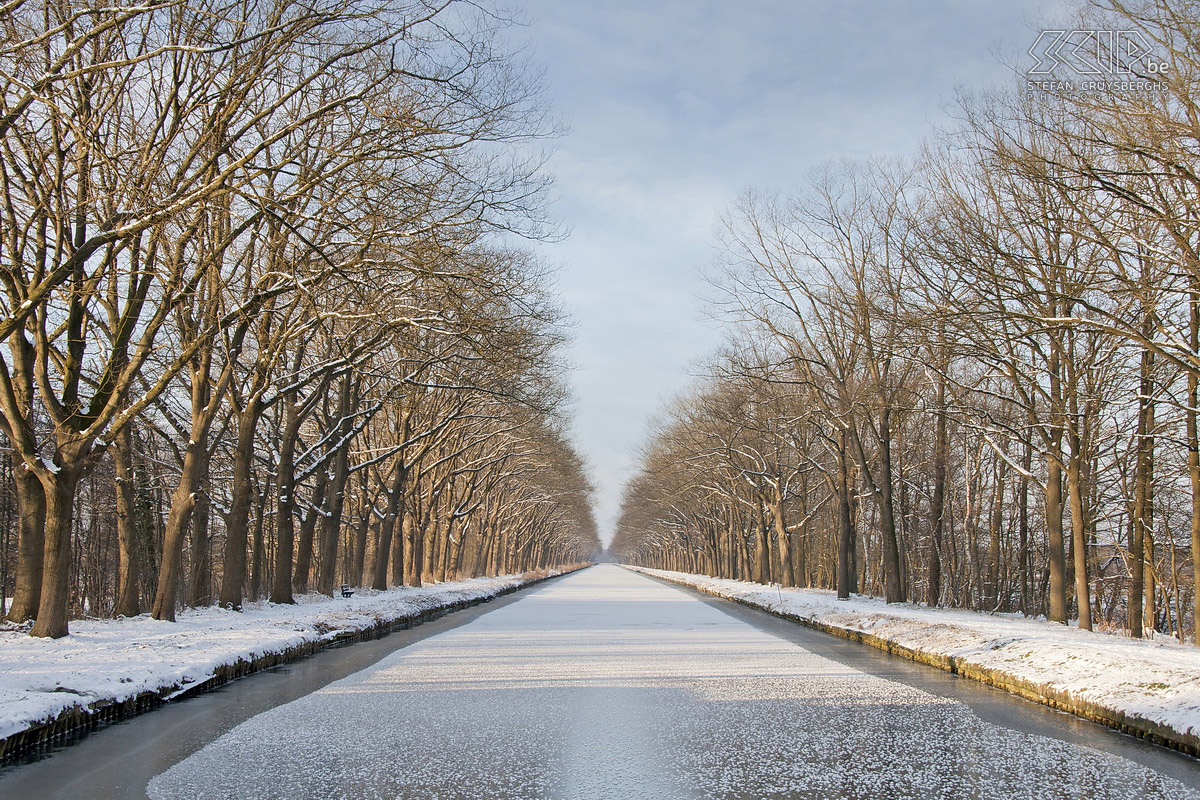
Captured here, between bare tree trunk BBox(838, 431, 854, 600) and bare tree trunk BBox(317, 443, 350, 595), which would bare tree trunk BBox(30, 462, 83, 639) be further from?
bare tree trunk BBox(838, 431, 854, 600)

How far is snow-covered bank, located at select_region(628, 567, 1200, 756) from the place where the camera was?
9680 millimetres

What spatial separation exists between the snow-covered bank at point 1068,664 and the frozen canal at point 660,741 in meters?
0.36

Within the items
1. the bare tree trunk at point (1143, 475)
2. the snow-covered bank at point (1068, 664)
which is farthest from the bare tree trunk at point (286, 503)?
the bare tree trunk at point (1143, 475)

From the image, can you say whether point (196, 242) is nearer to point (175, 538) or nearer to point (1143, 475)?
point (175, 538)

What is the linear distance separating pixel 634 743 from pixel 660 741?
0.28m

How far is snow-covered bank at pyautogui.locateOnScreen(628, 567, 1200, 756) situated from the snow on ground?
35.5 feet

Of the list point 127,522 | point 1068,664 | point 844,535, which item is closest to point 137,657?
point 127,522

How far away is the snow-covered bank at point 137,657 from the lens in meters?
9.21

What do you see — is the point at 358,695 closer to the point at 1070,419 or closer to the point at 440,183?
the point at 440,183

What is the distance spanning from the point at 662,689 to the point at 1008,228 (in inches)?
433

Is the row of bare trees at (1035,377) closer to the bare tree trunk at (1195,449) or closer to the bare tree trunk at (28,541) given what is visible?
the bare tree trunk at (1195,449)

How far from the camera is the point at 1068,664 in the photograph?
494 inches

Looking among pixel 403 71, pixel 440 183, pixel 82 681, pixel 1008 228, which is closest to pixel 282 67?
pixel 403 71

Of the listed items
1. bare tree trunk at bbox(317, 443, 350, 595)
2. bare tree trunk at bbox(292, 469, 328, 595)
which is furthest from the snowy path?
bare tree trunk at bbox(317, 443, 350, 595)
